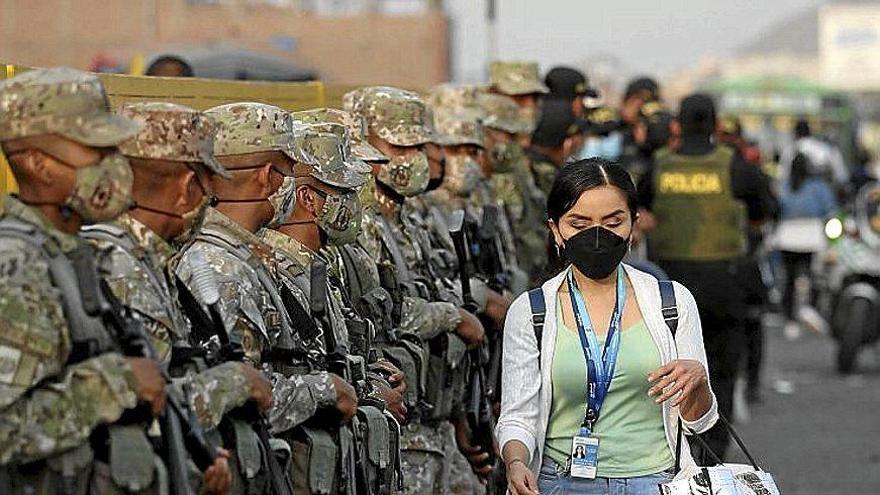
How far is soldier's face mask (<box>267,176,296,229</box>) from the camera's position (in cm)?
658

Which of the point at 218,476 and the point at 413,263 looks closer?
the point at 218,476

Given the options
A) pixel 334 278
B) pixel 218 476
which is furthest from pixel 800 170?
pixel 218 476

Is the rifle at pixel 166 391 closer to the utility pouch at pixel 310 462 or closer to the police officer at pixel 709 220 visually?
the utility pouch at pixel 310 462

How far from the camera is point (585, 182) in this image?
655 centimetres

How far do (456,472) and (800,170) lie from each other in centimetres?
1583

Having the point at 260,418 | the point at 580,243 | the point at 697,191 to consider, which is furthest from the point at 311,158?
the point at 697,191

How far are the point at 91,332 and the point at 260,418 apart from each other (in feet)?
3.06

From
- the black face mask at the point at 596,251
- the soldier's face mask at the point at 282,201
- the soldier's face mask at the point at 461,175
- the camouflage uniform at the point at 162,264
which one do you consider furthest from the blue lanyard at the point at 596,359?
the soldier's face mask at the point at 461,175

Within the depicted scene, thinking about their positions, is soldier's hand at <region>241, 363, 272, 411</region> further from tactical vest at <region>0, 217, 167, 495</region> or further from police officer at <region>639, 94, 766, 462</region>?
police officer at <region>639, 94, 766, 462</region>

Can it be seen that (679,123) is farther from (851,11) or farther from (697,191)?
(851,11)

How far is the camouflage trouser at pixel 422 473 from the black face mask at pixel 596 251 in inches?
71.1

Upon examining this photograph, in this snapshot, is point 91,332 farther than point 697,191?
No

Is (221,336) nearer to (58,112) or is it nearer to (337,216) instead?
(58,112)

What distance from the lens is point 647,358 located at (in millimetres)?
6359
